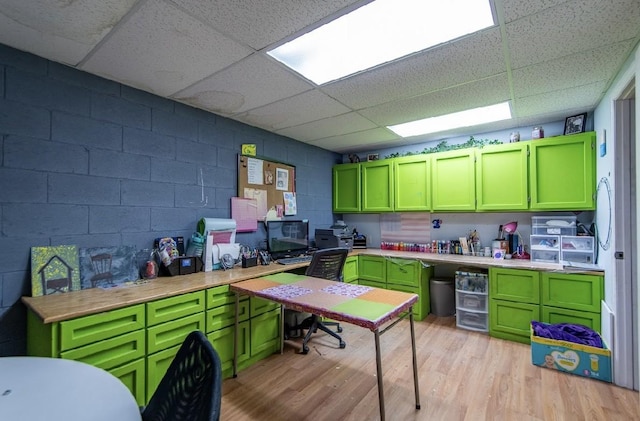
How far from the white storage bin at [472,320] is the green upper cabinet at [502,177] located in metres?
1.22

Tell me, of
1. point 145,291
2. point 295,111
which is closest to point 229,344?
point 145,291

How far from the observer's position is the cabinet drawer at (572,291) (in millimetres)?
2583

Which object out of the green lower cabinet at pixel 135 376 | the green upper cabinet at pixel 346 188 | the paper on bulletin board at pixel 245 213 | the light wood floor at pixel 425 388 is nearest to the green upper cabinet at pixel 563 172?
the light wood floor at pixel 425 388

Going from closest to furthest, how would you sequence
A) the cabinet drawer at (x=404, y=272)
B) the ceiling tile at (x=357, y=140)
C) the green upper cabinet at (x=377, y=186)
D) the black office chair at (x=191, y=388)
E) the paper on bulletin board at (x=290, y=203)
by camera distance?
the black office chair at (x=191, y=388) → the cabinet drawer at (x=404, y=272) → the ceiling tile at (x=357, y=140) → the paper on bulletin board at (x=290, y=203) → the green upper cabinet at (x=377, y=186)

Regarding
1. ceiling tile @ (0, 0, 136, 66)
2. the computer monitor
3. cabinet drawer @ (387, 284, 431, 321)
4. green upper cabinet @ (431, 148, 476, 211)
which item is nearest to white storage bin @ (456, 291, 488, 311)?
cabinet drawer @ (387, 284, 431, 321)

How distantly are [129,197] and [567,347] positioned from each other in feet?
12.5

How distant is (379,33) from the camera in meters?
1.71

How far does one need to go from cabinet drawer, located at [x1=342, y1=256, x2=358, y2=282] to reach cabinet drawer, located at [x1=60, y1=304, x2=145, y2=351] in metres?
2.43

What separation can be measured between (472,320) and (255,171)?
120 inches

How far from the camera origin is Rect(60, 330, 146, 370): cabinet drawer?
63.6 inches

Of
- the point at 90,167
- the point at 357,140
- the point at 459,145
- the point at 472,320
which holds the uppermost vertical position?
the point at 357,140

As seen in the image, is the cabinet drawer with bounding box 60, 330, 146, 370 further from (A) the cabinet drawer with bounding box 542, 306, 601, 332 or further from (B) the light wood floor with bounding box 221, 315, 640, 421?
(A) the cabinet drawer with bounding box 542, 306, 601, 332

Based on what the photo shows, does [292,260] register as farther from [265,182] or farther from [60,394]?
[60,394]

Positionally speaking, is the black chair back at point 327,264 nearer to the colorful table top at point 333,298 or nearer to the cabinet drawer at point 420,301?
the colorful table top at point 333,298
